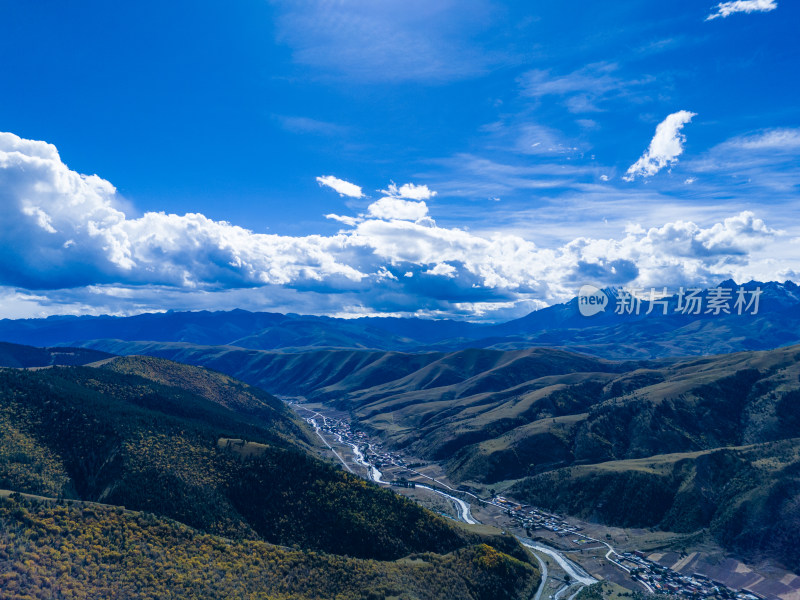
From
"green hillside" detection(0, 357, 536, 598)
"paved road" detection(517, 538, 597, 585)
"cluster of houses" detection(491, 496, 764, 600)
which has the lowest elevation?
"paved road" detection(517, 538, 597, 585)

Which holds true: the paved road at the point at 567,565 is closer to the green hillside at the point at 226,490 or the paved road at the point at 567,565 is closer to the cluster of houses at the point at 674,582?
the cluster of houses at the point at 674,582

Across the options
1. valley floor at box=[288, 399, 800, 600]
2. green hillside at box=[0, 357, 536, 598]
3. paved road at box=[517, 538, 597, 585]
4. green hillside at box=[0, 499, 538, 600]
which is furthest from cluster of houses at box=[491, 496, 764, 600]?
green hillside at box=[0, 499, 538, 600]

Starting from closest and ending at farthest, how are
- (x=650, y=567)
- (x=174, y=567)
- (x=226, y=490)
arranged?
1. (x=174, y=567)
2. (x=226, y=490)
3. (x=650, y=567)

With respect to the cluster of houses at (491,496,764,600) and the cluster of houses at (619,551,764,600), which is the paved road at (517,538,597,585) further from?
the cluster of houses at (619,551,764,600)

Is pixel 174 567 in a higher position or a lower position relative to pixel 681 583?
higher

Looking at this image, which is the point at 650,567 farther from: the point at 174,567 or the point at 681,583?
the point at 174,567

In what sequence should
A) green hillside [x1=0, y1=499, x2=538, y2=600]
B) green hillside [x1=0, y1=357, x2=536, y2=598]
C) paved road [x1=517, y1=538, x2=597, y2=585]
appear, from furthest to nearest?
paved road [x1=517, y1=538, x2=597, y2=585], green hillside [x1=0, y1=357, x2=536, y2=598], green hillside [x1=0, y1=499, x2=538, y2=600]

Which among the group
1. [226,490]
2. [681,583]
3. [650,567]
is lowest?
[650,567]

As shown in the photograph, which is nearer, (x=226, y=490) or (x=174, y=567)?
(x=174, y=567)

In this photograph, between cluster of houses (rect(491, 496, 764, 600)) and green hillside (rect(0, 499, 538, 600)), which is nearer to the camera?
green hillside (rect(0, 499, 538, 600))

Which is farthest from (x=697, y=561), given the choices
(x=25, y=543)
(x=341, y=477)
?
(x=25, y=543)

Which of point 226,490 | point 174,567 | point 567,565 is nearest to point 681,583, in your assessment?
point 567,565

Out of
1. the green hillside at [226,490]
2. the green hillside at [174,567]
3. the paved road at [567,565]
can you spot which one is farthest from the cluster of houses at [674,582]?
the green hillside at [174,567]
